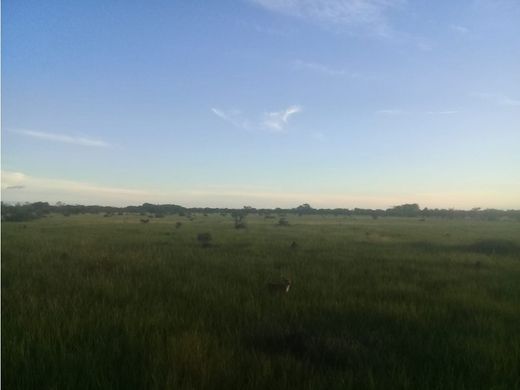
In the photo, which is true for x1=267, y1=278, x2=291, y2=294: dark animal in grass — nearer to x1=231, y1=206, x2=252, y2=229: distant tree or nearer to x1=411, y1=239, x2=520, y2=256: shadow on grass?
x1=411, y1=239, x2=520, y2=256: shadow on grass

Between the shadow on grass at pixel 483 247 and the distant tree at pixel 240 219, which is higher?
the distant tree at pixel 240 219

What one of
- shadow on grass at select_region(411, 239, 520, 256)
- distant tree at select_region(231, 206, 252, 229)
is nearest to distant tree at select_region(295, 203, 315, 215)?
distant tree at select_region(231, 206, 252, 229)

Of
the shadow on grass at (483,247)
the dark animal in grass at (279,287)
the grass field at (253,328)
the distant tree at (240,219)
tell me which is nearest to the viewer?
the grass field at (253,328)

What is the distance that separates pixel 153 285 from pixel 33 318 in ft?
10.8

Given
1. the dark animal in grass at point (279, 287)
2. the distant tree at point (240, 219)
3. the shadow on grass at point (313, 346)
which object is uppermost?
the distant tree at point (240, 219)

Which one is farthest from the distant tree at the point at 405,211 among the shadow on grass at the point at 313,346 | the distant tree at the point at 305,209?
the shadow on grass at the point at 313,346

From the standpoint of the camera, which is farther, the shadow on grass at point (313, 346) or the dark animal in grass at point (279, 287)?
the dark animal in grass at point (279, 287)

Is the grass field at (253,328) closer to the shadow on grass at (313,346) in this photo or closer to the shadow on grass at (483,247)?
the shadow on grass at (313,346)

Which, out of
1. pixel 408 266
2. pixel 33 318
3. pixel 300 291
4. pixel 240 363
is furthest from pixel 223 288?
pixel 408 266

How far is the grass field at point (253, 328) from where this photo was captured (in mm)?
4656

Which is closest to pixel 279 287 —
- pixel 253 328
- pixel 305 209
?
pixel 253 328

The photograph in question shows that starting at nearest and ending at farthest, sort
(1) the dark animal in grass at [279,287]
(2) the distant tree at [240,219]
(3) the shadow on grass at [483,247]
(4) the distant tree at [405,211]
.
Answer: (1) the dark animal in grass at [279,287] < (3) the shadow on grass at [483,247] < (2) the distant tree at [240,219] < (4) the distant tree at [405,211]

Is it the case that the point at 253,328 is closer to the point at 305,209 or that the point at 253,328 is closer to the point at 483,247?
the point at 483,247

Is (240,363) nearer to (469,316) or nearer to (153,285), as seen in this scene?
(469,316)
